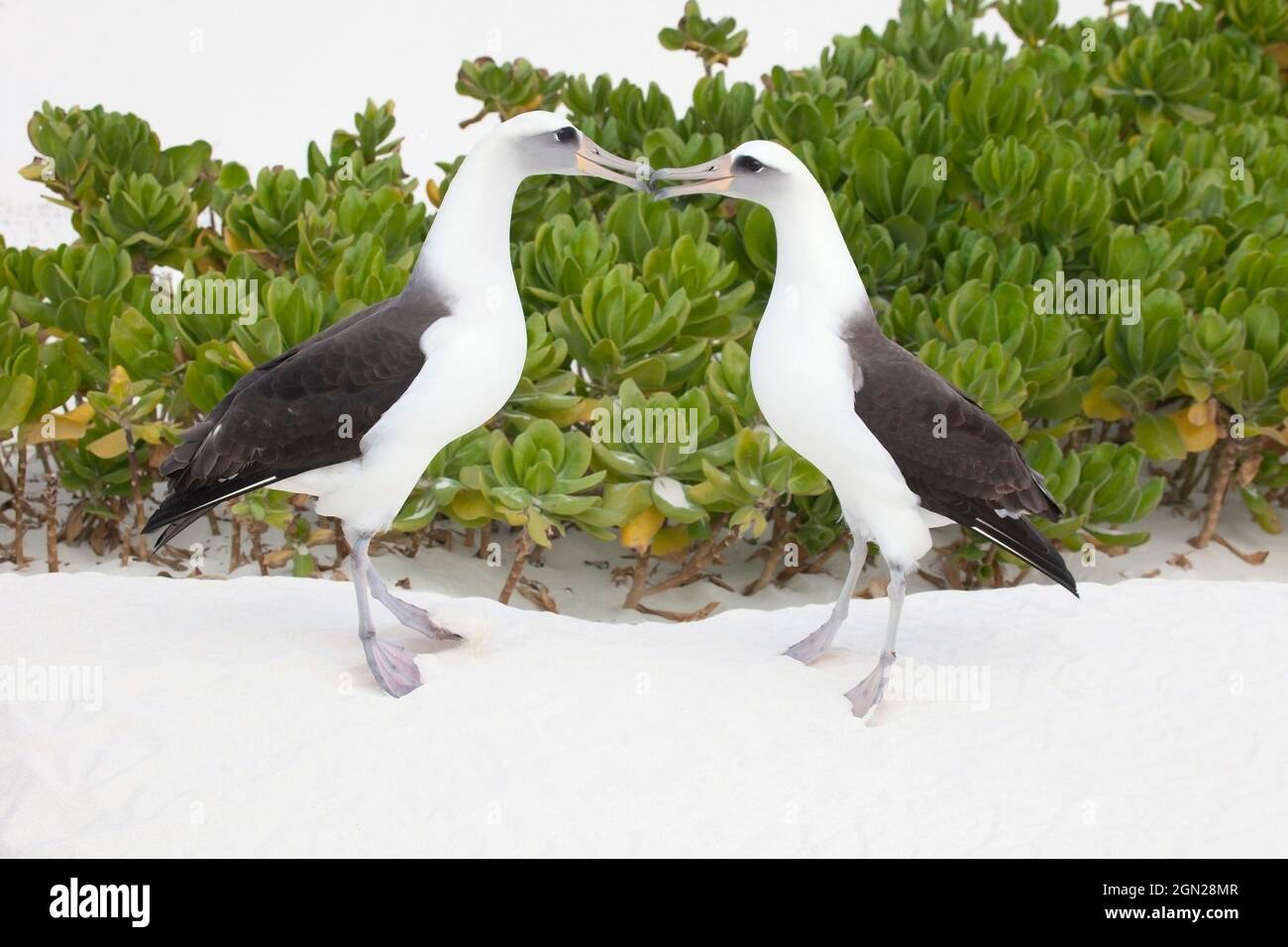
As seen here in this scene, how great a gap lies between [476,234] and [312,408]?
0.62m

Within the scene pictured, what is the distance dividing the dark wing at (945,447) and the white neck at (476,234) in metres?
0.95

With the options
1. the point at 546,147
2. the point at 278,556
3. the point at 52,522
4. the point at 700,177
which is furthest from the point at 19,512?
the point at 700,177

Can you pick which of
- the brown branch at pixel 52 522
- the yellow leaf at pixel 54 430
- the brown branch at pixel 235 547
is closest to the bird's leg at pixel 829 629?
the brown branch at pixel 235 547

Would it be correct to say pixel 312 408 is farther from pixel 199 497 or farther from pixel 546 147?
pixel 546 147

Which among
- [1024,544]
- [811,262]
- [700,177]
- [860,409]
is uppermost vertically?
[700,177]

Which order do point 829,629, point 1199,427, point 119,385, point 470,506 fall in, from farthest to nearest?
point 1199,427 → point 119,385 → point 470,506 → point 829,629

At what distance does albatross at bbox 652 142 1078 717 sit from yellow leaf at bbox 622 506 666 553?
1057 mm

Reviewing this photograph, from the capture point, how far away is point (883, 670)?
13.2ft

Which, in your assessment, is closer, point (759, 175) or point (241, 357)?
point (759, 175)

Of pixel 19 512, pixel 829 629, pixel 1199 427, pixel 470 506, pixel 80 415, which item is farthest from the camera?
pixel 1199 427

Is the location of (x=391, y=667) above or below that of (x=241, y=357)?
below

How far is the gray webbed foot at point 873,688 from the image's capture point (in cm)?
400

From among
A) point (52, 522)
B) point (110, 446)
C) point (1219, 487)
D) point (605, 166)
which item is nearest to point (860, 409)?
point (605, 166)

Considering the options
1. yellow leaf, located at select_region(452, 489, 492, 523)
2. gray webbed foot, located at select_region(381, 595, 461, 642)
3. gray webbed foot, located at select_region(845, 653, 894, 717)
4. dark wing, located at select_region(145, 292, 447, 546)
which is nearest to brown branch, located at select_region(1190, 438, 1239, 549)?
gray webbed foot, located at select_region(845, 653, 894, 717)
